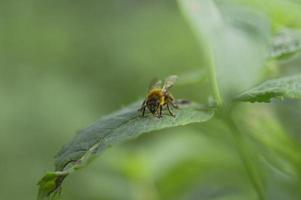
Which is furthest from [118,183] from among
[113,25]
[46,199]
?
[113,25]

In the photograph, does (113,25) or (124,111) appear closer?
(124,111)

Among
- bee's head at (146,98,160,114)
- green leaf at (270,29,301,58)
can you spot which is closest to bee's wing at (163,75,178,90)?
bee's head at (146,98,160,114)

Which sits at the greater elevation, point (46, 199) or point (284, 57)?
point (284, 57)

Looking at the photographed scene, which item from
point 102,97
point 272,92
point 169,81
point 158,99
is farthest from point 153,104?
point 102,97

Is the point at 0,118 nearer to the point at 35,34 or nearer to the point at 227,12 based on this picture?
the point at 35,34

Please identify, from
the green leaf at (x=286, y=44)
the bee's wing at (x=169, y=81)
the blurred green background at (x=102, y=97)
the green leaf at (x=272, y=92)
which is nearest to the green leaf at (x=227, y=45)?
the green leaf at (x=272, y=92)

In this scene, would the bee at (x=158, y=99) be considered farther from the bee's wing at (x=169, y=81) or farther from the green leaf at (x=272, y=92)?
the green leaf at (x=272, y=92)
